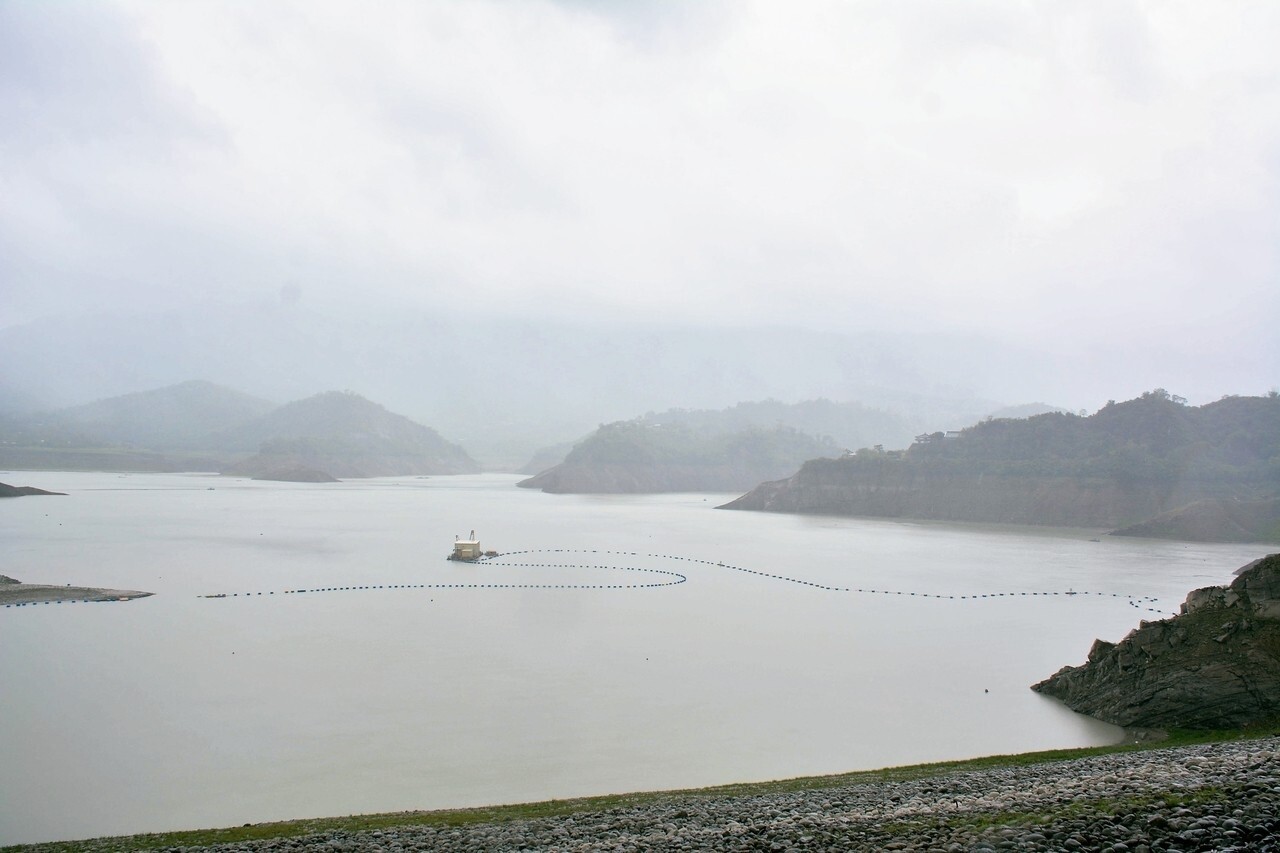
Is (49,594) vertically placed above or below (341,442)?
below

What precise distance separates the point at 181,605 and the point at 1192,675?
76.2 feet

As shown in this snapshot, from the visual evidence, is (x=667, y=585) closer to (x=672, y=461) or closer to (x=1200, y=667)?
(x=1200, y=667)

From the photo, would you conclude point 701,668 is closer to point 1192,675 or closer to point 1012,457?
point 1192,675

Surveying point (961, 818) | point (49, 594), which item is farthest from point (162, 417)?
point (961, 818)

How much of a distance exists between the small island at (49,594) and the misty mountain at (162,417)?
12264 cm

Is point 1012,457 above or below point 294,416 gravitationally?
below

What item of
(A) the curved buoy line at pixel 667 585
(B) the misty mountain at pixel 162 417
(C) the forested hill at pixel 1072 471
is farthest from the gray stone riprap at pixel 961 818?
(B) the misty mountain at pixel 162 417

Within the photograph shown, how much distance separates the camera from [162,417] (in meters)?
175

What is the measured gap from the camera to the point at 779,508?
7200 cm

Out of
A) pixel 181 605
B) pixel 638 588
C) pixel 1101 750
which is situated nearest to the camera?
pixel 1101 750

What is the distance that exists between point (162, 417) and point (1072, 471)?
170 m

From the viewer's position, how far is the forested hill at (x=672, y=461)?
10100cm

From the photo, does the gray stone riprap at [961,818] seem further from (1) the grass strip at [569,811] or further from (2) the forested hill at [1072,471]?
(2) the forested hill at [1072,471]

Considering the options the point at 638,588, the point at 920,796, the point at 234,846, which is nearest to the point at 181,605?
the point at 638,588
